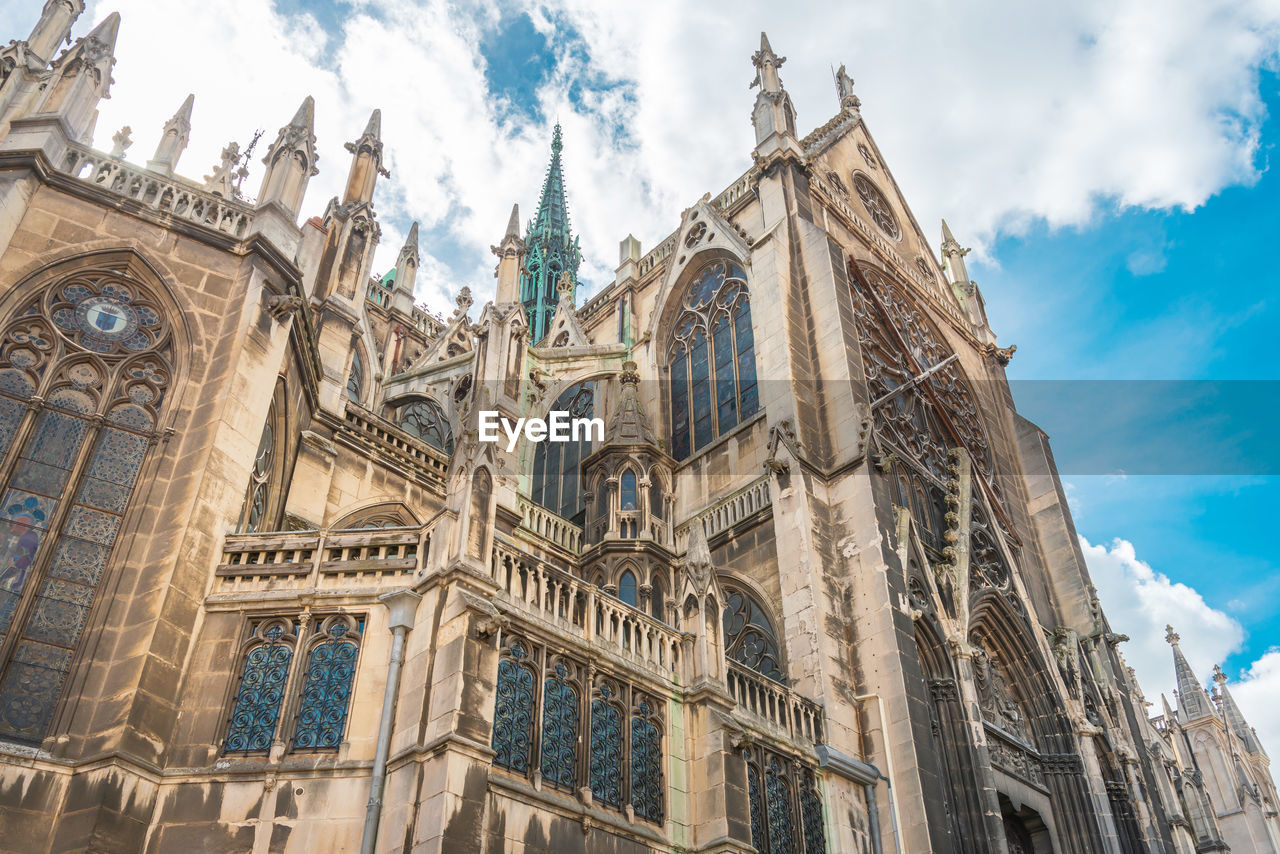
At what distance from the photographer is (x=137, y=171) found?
1683 centimetres

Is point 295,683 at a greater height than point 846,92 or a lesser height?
lesser

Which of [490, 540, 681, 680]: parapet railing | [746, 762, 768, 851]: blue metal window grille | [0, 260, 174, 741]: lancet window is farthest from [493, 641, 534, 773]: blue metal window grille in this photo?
[0, 260, 174, 741]: lancet window

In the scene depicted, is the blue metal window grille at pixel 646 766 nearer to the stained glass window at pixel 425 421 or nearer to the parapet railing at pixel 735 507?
the parapet railing at pixel 735 507

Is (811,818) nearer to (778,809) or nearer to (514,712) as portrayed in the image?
(778,809)

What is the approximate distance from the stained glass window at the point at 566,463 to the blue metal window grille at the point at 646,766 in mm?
10691

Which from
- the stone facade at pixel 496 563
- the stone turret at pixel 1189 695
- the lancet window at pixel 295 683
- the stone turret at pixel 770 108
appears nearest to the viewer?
the stone facade at pixel 496 563

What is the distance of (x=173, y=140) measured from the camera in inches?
1098

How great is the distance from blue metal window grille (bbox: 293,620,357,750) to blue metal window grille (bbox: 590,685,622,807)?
10.3ft

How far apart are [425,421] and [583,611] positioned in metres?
13.2

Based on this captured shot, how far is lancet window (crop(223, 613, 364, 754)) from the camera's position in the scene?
12.7m

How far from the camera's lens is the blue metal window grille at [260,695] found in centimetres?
1264

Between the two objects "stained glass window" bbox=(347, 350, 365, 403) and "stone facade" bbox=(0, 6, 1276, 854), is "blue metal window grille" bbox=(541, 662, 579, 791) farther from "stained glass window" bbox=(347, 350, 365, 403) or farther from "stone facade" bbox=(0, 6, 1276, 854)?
"stained glass window" bbox=(347, 350, 365, 403)

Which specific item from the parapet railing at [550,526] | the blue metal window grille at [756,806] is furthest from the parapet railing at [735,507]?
the blue metal window grille at [756,806]

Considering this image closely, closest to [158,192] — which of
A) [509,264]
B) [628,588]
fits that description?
[509,264]
